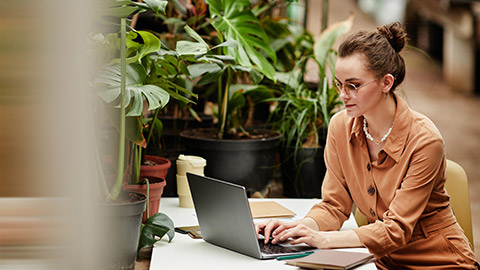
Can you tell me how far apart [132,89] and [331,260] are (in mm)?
684

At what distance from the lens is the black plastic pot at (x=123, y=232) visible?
142 cm

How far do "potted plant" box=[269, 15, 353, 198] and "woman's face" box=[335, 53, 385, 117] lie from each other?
107 centimetres

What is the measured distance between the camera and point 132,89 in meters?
1.61

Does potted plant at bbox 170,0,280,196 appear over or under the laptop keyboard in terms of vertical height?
over

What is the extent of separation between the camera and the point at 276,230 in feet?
5.33

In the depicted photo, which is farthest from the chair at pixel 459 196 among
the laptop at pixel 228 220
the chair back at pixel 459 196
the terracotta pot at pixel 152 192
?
the terracotta pot at pixel 152 192

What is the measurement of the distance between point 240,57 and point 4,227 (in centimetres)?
240

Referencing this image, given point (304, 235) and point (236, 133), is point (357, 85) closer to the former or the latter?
point (304, 235)

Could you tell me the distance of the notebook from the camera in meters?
1.35

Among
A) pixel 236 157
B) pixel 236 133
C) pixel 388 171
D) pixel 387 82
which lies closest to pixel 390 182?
Answer: pixel 388 171

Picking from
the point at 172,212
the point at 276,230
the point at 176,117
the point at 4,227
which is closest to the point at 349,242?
the point at 276,230

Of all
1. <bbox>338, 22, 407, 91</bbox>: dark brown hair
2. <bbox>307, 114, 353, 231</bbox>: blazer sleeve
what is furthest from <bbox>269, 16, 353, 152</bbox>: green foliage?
<bbox>338, 22, 407, 91</bbox>: dark brown hair

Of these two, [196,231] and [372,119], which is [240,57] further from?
[196,231]

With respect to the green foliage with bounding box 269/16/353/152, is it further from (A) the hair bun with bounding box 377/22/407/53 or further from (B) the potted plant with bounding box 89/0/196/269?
(B) the potted plant with bounding box 89/0/196/269
